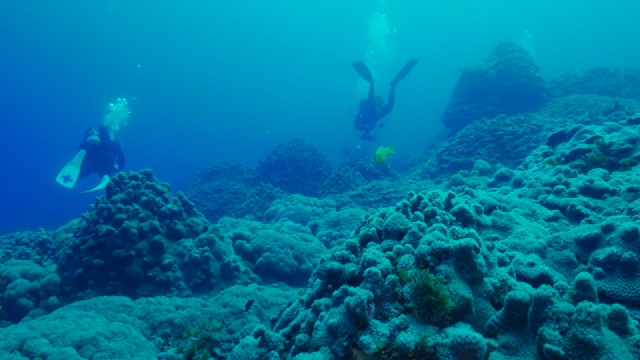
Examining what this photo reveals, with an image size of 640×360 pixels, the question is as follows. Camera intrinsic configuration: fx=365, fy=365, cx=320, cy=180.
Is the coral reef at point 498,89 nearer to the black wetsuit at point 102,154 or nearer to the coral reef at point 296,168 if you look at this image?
the coral reef at point 296,168

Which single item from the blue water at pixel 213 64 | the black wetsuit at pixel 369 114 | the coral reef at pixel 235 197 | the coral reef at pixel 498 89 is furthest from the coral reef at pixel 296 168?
the blue water at pixel 213 64

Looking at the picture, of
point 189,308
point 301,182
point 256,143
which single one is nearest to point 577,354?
point 189,308

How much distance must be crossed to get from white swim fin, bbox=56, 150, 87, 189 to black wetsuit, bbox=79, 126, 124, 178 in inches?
7.3

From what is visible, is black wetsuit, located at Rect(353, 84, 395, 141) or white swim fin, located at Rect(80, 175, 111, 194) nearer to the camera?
white swim fin, located at Rect(80, 175, 111, 194)

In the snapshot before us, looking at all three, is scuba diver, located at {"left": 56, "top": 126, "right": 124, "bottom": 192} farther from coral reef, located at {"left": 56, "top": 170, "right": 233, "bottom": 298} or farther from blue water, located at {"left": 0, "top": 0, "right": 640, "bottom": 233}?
blue water, located at {"left": 0, "top": 0, "right": 640, "bottom": 233}

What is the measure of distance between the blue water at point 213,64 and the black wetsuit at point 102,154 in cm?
7010

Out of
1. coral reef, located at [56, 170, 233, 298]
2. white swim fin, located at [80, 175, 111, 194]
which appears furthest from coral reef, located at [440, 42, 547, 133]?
white swim fin, located at [80, 175, 111, 194]

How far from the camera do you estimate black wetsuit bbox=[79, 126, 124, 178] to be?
1334cm

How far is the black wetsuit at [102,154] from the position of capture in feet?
43.8

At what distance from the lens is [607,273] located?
3432 mm

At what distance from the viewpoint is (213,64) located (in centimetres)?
14900

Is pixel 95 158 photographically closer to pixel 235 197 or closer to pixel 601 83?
pixel 235 197

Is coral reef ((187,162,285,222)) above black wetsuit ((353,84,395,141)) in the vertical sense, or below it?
below

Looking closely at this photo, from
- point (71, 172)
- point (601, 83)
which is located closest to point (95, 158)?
point (71, 172)
